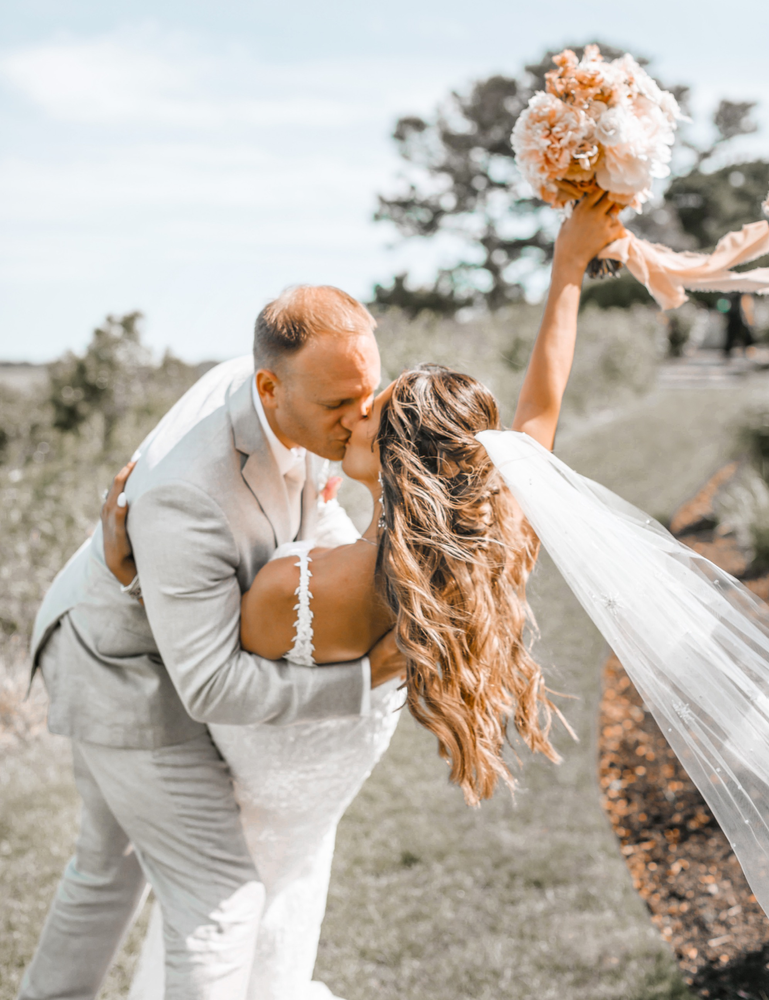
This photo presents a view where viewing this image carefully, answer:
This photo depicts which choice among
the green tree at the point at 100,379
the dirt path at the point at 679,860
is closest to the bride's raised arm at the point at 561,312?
the dirt path at the point at 679,860

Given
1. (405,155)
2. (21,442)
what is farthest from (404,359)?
(405,155)

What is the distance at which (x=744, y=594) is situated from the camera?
6.81 feet

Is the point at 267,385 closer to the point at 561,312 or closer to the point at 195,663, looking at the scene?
the point at 195,663

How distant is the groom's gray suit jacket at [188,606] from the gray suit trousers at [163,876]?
4.2 inches

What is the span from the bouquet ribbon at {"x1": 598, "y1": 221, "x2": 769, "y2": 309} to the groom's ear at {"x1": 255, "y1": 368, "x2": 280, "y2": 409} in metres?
1.04

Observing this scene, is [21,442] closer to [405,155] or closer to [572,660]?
[572,660]

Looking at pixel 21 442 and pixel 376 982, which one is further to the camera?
pixel 21 442

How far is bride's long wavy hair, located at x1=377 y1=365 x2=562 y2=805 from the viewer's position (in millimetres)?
2000

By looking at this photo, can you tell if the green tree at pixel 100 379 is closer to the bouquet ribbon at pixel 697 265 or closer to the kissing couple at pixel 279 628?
the kissing couple at pixel 279 628

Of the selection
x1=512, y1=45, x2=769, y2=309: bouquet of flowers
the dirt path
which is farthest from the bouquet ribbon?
the dirt path

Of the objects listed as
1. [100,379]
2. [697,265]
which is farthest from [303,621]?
[100,379]

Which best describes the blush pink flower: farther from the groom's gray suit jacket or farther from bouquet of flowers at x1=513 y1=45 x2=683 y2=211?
the groom's gray suit jacket

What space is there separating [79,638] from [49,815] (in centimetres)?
186

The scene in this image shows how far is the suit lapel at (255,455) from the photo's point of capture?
2295 mm
